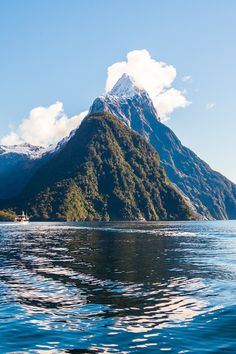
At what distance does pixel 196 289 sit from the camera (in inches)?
1549

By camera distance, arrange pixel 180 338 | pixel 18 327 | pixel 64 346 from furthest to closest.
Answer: pixel 18 327 < pixel 180 338 < pixel 64 346

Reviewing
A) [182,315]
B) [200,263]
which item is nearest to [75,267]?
[200,263]

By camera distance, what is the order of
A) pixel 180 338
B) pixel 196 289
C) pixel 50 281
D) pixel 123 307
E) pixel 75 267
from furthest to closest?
pixel 75 267
pixel 50 281
pixel 196 289
pixel 123 307
pixel 180 338

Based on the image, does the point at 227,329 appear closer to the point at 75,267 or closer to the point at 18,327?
the point at 18,327

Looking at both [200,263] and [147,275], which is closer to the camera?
[147,275]

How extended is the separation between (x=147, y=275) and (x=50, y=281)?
12424 millimetres

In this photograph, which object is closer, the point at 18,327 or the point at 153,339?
the point at 153,339

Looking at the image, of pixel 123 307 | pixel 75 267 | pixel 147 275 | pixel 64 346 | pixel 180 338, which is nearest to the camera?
pixel 64 346

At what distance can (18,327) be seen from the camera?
2588 cm

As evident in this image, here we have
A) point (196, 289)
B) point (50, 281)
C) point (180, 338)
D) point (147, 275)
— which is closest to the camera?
point (180, 338)

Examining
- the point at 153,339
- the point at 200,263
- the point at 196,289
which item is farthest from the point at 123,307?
the point at 200,263

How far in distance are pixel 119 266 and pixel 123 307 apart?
26688 mm

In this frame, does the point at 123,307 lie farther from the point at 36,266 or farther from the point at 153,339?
the point at 36,266

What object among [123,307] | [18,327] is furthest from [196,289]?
[18,327]
